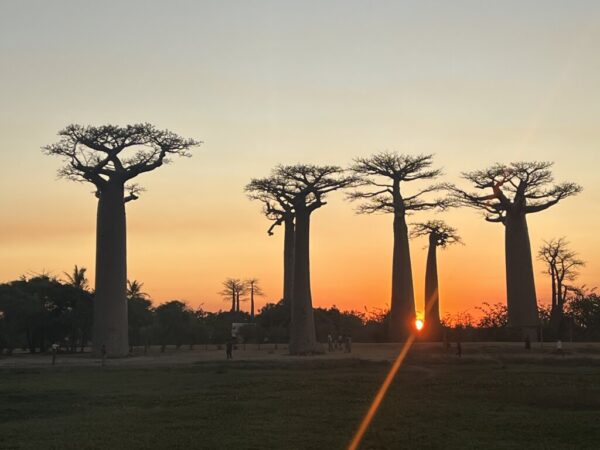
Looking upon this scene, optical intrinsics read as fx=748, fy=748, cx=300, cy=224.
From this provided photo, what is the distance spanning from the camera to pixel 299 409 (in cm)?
1414

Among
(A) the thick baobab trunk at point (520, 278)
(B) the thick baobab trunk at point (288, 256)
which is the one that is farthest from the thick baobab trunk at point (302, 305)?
(B) the thick baobab trunk at point (288, 256)

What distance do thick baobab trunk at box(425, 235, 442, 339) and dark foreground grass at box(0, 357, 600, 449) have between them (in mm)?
22903

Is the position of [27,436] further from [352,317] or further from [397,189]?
[352,317]

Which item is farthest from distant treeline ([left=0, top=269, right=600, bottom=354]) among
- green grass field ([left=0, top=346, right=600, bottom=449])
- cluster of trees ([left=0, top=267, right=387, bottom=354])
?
green grass field ([left=0, top=346, right=600, bottom=449])

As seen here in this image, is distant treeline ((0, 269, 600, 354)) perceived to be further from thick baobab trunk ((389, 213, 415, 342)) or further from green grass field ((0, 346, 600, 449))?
green grass field ((0, 346, 600, 449))

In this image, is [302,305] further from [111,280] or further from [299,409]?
[299,409]

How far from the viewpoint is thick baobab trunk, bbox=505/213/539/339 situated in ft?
140

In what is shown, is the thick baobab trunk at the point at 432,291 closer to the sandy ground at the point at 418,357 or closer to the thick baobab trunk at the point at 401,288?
the thick baobab trunk at the point at 401,288

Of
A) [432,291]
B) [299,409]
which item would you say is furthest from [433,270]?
[299,409]

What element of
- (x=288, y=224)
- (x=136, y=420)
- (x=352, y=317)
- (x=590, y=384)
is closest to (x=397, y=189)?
(x=288, y=224)

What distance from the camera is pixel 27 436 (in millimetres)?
11609

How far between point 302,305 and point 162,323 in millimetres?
16180

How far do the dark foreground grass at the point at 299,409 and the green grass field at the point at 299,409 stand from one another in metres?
0.02

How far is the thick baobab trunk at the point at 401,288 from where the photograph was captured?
1757 inches
